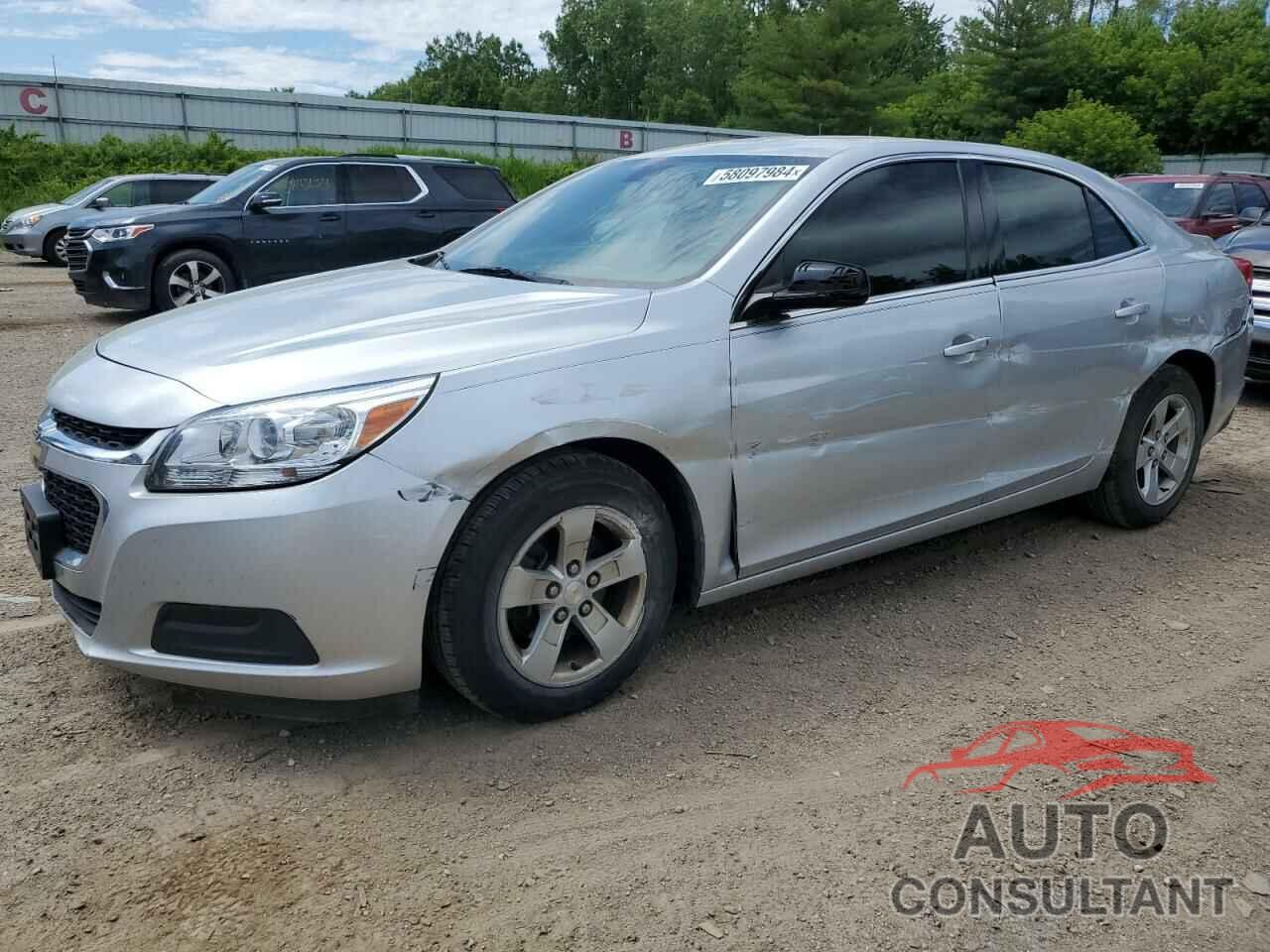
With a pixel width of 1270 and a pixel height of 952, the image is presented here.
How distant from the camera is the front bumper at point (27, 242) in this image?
17.5 metres

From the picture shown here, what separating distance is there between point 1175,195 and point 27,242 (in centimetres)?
1673

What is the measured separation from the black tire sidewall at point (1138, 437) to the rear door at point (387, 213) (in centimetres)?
849

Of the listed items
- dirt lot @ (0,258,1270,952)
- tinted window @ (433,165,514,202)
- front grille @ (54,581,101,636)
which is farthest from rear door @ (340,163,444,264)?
front grille @ (54,581,101,636)

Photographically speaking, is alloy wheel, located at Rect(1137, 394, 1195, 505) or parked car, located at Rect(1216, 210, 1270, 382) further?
parked car, located at Rect(1216, 210, 1270, 382)

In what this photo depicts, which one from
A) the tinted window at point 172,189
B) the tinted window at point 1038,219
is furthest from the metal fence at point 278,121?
the tinted window at point 1038,219

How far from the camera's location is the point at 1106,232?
4645 millimetres

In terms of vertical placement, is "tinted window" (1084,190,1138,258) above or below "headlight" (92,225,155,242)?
below

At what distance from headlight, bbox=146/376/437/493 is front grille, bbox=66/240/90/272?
Answer: 9379 mm

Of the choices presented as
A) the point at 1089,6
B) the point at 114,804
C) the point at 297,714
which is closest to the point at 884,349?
the point at 297,714

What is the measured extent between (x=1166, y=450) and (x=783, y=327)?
2484mm

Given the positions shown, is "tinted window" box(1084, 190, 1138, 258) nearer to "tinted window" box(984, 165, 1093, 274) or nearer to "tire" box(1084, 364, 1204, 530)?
"tinted window" box(984, 165, 1093, 274)

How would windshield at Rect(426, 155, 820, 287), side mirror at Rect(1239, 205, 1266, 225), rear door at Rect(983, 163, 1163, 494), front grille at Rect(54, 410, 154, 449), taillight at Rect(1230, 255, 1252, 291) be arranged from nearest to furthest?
1. front grille at Rect(54, 410, 154, 449)
2. windshield at Rect(426, 155, 820, 287)
3. rear door at Rect(983, 163, 1163, 494)
4. taillight at Rect(1230, 255, 1252, 291)
5. side mirror at Rect(1239, 205, 1266, 225)

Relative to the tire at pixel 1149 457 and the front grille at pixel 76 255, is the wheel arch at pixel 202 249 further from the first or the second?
the tire at pixel 1149 457
